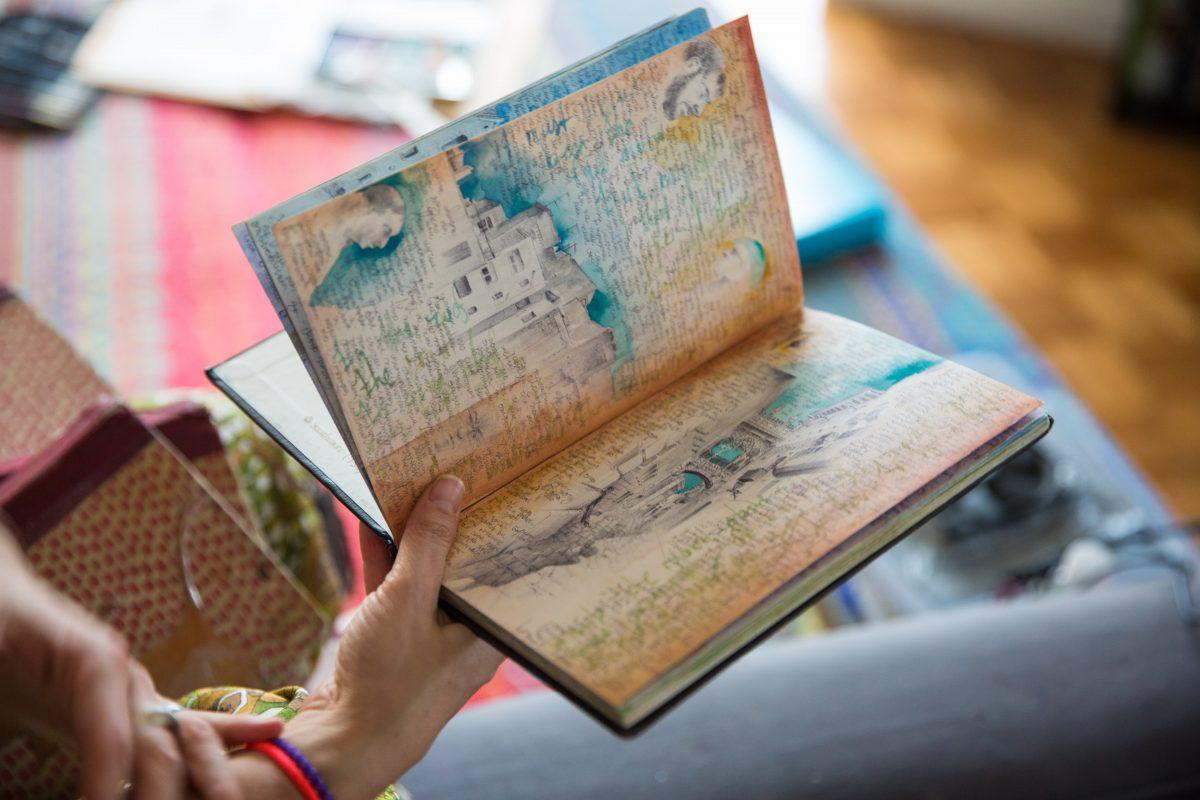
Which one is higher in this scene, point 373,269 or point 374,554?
point 373,269

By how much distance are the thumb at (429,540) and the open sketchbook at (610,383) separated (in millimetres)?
10

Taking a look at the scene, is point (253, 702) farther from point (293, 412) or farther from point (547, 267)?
point (547, 267)

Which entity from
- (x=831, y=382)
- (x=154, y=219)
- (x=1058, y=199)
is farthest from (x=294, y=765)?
(x=1058, y=199)

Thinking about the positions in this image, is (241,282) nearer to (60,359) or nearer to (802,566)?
(60,359)

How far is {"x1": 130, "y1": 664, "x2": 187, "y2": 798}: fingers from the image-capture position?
462 millimetres

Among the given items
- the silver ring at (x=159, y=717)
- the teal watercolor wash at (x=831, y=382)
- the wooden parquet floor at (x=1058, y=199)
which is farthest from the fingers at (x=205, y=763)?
the wooden parquet floor at (x=1058, y=199)

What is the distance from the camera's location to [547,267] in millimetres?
589

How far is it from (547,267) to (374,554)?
192 mm

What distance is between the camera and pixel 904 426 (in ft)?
1.98

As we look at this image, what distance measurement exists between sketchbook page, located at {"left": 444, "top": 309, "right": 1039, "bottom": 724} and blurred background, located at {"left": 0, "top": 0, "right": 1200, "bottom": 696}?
1.59 feet

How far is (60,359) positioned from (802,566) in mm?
614

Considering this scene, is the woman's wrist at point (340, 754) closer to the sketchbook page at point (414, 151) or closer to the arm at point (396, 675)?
the arm at point (396, 675)

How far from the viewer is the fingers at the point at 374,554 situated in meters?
0.61

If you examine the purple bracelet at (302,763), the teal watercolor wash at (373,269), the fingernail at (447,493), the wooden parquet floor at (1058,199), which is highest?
the teal watercolor wash at (373,269)
